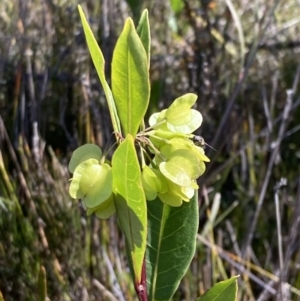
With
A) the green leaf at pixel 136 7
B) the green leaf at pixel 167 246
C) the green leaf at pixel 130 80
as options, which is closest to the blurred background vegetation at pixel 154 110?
the green leaf at pixel 136 7

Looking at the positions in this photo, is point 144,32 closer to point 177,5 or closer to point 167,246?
point 167,246

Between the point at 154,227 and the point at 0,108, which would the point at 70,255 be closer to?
the point at 154,227

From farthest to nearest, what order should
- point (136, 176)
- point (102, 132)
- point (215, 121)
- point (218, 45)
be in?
point (218, 45), point (215, 121), point (102, 132), point (136, 176)

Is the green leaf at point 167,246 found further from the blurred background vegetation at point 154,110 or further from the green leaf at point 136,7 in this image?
the green leaf at point 136,7

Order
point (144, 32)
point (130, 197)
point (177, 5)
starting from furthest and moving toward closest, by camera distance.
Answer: point (177, 5), point (144, 32), point (130, 197)

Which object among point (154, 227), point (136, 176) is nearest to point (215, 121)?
point (154, 227)

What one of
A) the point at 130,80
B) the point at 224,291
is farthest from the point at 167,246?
the point at 130,80
